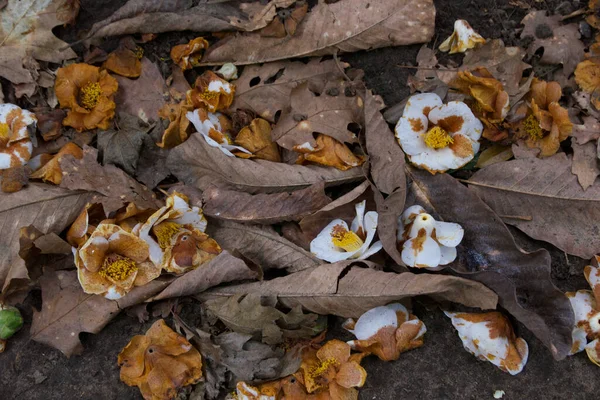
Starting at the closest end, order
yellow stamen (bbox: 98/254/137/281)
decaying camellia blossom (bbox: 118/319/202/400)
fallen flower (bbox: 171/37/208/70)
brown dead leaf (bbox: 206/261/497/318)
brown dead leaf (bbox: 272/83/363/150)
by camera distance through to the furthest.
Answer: brown dead leaf (bbox: 206/261/497/318) → decaying camellia blossom (bbox: 118/319/202/400) → yellow stamen (bbox: 98/254/137/281) → brown dead leaf (bbox: 272/83/363/150) → fallen flower (bbox: 171/37/208/70)

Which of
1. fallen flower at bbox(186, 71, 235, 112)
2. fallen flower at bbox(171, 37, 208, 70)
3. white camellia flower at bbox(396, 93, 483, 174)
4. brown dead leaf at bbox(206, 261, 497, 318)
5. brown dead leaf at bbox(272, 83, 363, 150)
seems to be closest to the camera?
brown dead leaf at bbox(206, 261, 497, 318)

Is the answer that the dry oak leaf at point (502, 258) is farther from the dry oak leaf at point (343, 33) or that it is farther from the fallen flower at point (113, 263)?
the fallen flower at point (113, 263)

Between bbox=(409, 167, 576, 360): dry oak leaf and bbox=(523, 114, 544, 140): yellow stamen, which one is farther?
bbox=(523, 114, 544, 140): yellow stamen

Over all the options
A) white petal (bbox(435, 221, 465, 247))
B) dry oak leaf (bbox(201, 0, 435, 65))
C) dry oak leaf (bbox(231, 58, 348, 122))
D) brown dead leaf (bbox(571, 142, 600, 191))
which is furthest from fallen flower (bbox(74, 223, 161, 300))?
brown dead leaf (bbox(571, 142, 600, 191))

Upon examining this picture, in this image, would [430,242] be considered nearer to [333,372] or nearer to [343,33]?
[333,372]

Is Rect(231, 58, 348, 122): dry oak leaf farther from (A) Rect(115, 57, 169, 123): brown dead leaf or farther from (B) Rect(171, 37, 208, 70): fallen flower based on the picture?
(A) Rect(115, 57, 169, 123): brown dead leaf

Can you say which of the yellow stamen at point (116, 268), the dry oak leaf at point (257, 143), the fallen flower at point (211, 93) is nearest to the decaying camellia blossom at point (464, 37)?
the dry oak leaf at point (257, 143)

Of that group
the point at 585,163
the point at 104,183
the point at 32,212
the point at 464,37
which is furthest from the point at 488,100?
the point at 32,212
